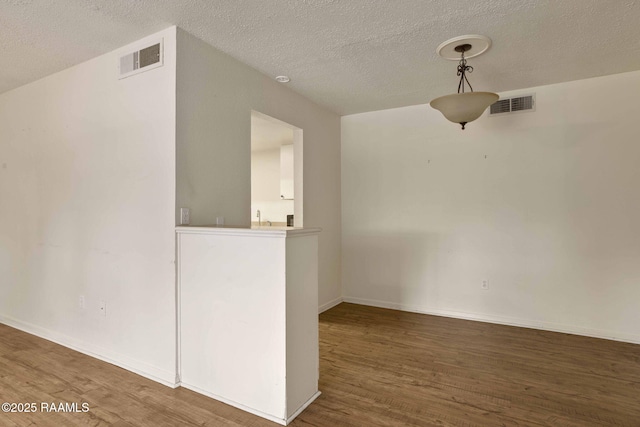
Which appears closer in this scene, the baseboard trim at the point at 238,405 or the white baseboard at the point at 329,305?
the baseboard trim at the point at 238,405

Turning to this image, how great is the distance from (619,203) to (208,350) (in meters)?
4.04

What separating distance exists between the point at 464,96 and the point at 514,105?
1704mm

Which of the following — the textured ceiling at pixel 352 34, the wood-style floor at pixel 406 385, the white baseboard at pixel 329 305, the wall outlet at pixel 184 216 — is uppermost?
the textured ceiling at pixel 352 34

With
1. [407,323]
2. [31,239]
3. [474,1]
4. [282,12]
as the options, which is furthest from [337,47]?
[31,239]

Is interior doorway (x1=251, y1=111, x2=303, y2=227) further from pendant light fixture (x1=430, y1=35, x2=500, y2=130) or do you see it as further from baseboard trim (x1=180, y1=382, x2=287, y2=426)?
baseboard trim (x1=180, y1=382, x2=287, y2=426)

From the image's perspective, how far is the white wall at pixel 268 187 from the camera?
6.75 m

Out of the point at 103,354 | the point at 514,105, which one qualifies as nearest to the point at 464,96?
the point at 514,105

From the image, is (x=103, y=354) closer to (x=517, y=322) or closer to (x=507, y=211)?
(x=517, y=322)

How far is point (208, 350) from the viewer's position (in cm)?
226

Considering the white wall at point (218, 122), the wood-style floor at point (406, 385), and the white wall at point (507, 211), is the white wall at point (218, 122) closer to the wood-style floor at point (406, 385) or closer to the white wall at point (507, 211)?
the white wall at point (507, 211)

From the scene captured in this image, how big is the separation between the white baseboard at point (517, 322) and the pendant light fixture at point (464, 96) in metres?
2.41

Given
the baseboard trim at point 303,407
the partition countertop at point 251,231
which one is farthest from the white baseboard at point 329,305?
the partition countertop at point 251,231

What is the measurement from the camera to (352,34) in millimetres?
2543

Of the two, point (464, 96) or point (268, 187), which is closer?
point (464, 96)
